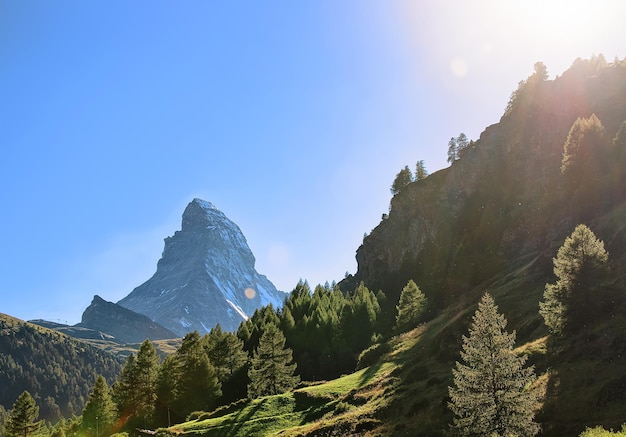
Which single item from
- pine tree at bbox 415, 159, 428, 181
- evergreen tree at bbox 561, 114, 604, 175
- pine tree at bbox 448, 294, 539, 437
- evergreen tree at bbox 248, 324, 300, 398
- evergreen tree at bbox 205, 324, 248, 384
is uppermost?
pine tree at bbox 415, 159, 428, 181

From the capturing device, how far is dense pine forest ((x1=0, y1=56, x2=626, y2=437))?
29.3 m

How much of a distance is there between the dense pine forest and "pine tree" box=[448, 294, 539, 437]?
9cm

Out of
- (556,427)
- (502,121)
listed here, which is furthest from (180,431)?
(502,121)

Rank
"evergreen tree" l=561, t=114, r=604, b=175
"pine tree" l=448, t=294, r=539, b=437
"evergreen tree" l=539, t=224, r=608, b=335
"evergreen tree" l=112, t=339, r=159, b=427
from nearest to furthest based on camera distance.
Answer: "pine tree" l=448, t=294, r=539, b=437 < "evergreen tree" l=539, t=224, r=608, b=335 < "evergreen tree" l=112, t=339, r=159, b=427 < "evergreen tree" l=561, t=114, r=604, b=175

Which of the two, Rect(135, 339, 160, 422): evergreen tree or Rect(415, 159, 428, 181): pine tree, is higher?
Rect(415, 159, 428, 181): pine tree

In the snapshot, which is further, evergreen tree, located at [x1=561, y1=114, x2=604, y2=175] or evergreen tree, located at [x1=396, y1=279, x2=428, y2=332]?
evergreen tree, located at [x1=396, y1=279, x2=428, y2=332]

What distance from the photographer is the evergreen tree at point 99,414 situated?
72938mm

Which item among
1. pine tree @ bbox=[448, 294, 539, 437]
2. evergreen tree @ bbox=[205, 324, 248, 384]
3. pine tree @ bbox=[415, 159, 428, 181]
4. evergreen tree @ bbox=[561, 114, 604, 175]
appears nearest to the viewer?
pine tree @ bbox=[448, 294, 539, 437]

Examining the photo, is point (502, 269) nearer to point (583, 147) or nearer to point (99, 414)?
point (583, 147)

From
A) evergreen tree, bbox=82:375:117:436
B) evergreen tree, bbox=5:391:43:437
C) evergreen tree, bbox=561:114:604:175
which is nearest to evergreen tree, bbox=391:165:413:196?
evergreen tree, bbox=561:114:604:175

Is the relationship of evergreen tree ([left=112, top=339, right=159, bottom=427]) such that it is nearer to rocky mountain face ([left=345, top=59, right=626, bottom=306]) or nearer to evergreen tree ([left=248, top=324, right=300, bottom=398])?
evergreen tree ([left=248, top=324, right=300, bottom=398])

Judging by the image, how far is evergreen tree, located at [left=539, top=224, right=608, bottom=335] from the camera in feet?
131

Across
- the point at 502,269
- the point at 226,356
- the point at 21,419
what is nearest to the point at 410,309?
the point at 502,269

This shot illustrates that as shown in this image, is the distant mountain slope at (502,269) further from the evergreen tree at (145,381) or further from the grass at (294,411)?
the evergreen tree at (145,381)
